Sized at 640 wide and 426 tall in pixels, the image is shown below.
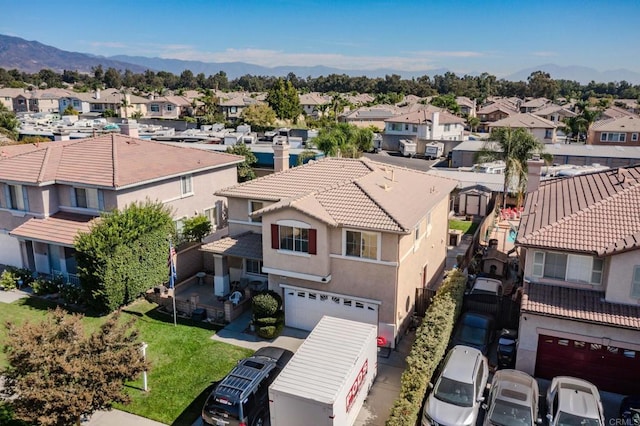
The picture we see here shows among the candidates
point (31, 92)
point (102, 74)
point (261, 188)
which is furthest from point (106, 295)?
point (102, 74)

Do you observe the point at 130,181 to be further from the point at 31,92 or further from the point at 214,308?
the point at 31,92

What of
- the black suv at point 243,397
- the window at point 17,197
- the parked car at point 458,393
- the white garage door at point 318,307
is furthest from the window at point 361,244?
the window at point 17,197

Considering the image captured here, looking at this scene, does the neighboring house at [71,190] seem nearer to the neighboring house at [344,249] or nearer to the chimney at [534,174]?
the neighboring house at [344,249]

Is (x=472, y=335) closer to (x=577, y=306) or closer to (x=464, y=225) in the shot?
(x=577, y=306)

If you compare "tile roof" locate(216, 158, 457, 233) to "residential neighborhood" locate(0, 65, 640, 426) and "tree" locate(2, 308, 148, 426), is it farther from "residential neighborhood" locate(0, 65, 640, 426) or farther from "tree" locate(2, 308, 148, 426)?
"tree" locate(2, 308, 148, 426)

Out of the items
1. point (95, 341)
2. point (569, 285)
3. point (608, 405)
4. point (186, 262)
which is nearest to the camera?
point (95, 341)

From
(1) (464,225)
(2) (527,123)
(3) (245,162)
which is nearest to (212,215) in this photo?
(3) (245,162)
